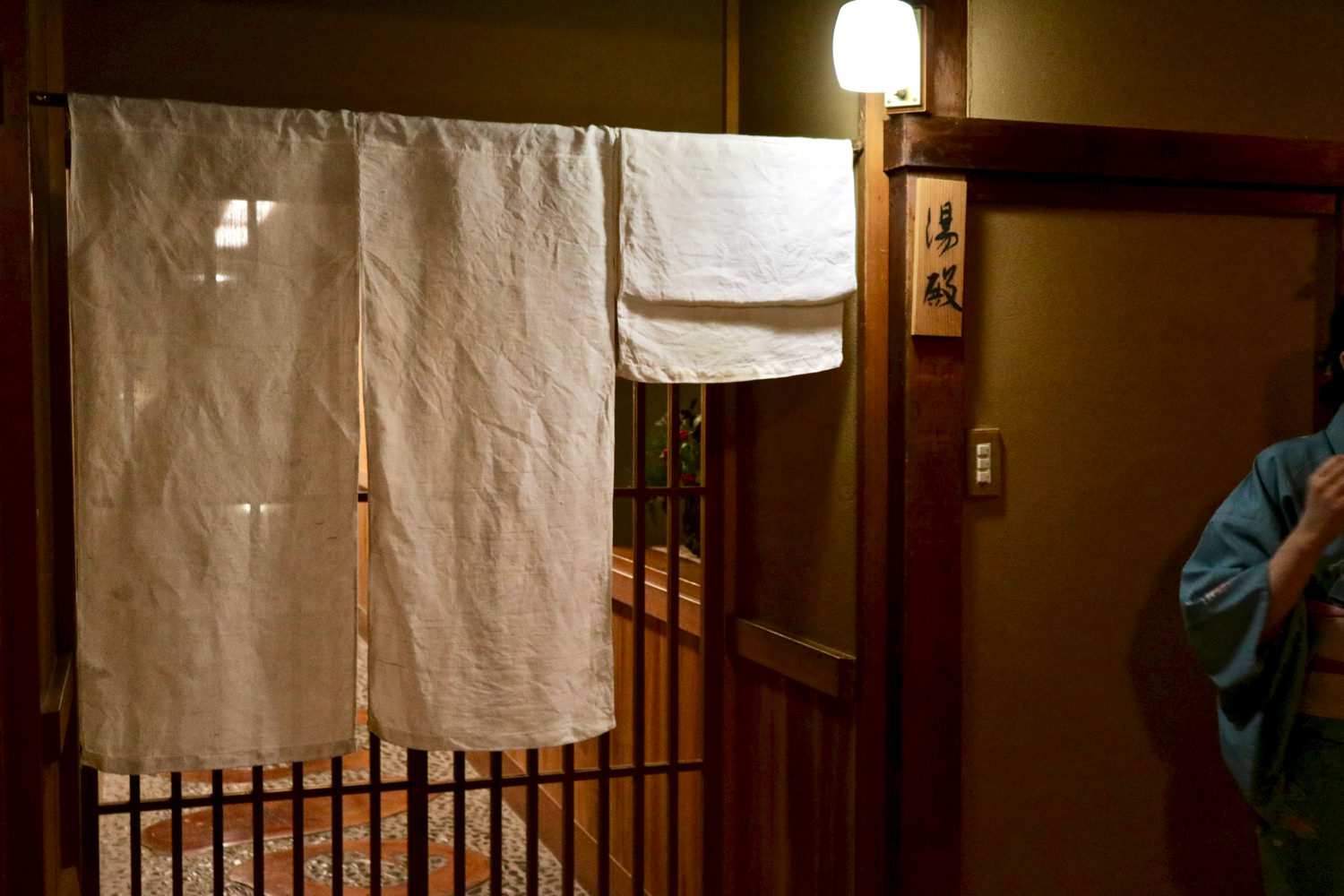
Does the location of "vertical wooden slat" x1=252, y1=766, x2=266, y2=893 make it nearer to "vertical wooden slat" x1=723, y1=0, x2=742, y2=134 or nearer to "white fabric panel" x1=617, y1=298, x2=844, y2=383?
"white fabric panel" x1=617, y1=298, x2=844, y2=383

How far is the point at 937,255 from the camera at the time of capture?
306cm

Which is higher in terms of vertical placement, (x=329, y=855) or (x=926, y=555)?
(x=926, y=555)

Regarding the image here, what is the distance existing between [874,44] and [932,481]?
1.15 m

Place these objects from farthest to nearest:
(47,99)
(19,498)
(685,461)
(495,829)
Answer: (685,461) < (495,829) < (47,99) < (19,498)

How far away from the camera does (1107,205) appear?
3260 mm

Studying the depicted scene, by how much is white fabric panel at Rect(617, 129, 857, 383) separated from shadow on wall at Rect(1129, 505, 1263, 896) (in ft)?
3.95

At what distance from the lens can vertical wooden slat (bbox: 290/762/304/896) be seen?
10.8ft

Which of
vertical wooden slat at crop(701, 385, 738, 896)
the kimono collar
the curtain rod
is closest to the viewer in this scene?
the curtain rod

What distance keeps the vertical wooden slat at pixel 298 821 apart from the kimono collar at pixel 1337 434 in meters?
2.90

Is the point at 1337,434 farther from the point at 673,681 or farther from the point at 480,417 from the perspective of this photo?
the point at 480,417

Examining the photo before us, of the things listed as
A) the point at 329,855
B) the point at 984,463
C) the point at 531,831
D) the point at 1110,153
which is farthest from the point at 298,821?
the point at 1110,153

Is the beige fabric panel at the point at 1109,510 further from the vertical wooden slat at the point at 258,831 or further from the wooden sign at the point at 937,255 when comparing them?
the vertical wooden slat at the point at 258,831

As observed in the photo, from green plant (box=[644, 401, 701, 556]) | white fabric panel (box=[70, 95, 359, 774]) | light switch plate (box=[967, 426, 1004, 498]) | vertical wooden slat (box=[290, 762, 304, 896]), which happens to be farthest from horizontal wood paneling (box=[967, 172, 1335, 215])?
vertical wooden slat (box=[290, 762, 304, 896])

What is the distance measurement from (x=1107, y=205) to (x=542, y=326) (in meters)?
1.65
